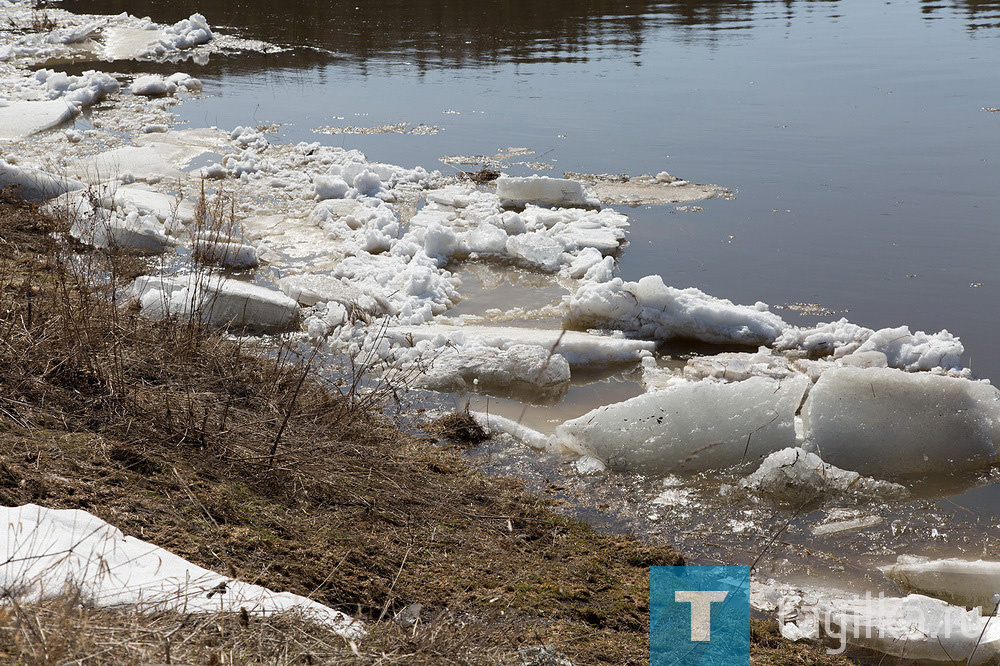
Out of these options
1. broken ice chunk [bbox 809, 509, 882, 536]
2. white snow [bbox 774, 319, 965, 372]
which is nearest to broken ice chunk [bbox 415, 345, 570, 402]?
white snow [bbox 774, 319, 965, 372]

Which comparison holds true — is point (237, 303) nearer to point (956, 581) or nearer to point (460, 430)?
point (460, 430)

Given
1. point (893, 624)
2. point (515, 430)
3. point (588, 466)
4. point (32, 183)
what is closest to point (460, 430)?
point (515, 430)

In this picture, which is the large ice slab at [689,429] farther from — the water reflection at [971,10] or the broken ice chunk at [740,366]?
the water reflection at [971,10]

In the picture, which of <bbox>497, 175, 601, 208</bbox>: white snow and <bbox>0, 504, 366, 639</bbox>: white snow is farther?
<bbox>497, 175, 601, 208</bbox>: white snow

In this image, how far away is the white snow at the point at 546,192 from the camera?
9.38m

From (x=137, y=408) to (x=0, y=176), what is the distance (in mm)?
5955

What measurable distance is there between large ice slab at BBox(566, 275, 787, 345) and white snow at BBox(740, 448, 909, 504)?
1.90m

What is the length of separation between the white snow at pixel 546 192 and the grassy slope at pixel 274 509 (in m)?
5.07

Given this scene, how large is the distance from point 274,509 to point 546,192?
6503 millimetres

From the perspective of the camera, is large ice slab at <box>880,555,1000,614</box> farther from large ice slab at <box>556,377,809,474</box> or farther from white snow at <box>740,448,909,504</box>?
large ice slab at <box>556,377,809,474</box>

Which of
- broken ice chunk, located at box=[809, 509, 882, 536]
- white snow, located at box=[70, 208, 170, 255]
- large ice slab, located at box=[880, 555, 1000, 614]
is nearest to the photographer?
large ice slab, located at box=[880, 555, 1000, 614]

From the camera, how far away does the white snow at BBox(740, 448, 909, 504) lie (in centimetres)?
469

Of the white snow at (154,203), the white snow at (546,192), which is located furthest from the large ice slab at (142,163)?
the white snow at (546,192)

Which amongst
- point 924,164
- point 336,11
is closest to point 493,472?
point 924,164
